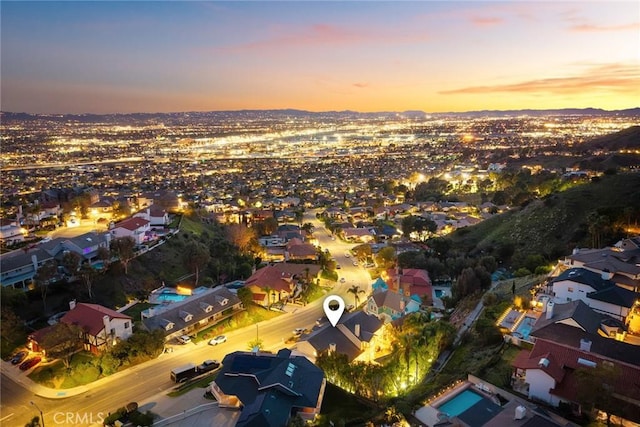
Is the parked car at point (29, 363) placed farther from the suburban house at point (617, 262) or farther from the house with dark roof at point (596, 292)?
the suburban house at point (617, 262)

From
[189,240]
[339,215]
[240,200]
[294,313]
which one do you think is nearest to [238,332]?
[294,313]

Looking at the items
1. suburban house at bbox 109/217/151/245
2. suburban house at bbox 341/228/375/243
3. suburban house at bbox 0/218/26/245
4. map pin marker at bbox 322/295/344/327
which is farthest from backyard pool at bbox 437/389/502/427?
suburban house at bbox 0/218/26/245

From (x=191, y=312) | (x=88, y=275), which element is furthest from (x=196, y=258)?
(x=88, y=275)

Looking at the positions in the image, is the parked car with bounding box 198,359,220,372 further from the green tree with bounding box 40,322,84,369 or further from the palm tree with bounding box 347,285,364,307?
the palm tree with bounding box 347,285,364,307

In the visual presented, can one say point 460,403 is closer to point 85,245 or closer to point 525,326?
point 525,326

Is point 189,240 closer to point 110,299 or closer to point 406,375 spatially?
point 110,299

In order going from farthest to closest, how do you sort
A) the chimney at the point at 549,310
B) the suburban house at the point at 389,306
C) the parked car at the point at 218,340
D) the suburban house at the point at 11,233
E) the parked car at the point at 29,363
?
the suburban house at the point at 11,233
the suburban house at the point at 389,306
the parked car at the point at 218,340
the parked car at the point at 29,363
the chimney at the point at 549,310

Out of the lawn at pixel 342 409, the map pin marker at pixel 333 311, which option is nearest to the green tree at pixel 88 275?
the map pin marker at pixel 333 311
